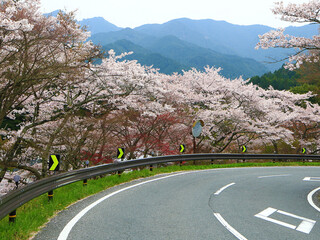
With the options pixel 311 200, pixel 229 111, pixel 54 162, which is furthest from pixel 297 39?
pixel 229 111

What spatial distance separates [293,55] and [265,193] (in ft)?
17.1

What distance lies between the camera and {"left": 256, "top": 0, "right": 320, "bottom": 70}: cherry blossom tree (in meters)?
10.1

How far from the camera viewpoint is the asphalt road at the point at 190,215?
17.6 ft

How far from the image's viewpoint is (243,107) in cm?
2945

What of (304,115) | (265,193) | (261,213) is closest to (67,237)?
(261,213)

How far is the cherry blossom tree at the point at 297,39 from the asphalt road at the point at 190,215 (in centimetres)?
501

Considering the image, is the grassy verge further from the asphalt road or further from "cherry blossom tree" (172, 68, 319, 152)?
"cherry blossom tree" (172, 68, 319, 152)

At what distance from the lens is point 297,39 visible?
10602 millimetres

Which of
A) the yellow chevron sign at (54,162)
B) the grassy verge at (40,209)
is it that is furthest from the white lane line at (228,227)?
the yellow chevron sign at (54,162)

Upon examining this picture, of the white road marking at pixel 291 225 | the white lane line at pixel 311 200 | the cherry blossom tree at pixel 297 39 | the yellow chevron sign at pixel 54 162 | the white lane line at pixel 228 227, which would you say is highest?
the cherry blossom tree at pixel 297 39

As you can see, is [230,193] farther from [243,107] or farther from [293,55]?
[243,107]

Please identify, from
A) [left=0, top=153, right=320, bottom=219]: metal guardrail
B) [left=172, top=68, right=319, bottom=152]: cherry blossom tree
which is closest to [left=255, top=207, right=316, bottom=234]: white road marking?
[left=0, top=153, right=320, bottom=219]: metal guardrail

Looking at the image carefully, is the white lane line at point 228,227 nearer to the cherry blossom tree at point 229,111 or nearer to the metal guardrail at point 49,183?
the metal guardrail at point 49,183

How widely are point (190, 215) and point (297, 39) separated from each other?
7715 mm
